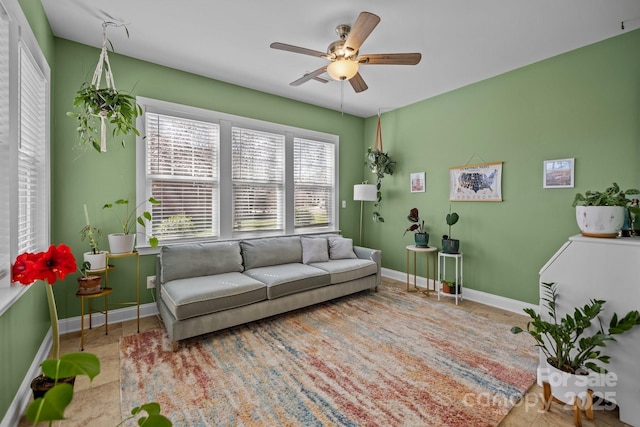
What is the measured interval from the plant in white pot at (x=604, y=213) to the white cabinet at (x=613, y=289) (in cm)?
14

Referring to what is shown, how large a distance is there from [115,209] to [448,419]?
3446mm

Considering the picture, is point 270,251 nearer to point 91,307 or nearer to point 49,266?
point 91,307

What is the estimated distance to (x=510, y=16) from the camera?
2479 mm

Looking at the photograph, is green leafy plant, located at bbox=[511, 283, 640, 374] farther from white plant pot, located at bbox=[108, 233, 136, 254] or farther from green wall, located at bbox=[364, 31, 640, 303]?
white plant pot, located at bbox=[108, 233, 136, 254]

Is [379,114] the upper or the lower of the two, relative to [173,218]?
upper

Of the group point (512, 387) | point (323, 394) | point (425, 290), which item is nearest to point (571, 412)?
point (512, 387)

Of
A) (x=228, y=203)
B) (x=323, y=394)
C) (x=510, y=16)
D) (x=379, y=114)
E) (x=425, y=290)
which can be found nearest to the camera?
(x=323, y=394)

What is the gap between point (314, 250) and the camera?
13.2ft

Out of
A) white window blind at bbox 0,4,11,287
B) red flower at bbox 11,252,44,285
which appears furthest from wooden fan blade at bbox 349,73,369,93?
red flower at bbox 11,252,44,285

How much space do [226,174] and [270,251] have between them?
113cm

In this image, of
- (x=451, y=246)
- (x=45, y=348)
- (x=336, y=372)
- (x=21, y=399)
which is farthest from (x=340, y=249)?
(x=21, y=399)

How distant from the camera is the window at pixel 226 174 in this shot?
3.35 meters

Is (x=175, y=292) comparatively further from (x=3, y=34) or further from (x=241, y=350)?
(x=3, y=34)

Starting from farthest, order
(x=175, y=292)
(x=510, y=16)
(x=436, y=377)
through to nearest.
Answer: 1. (x=175, y=292)
2. (x=510, y=16)
3. (x=436, y=377)
